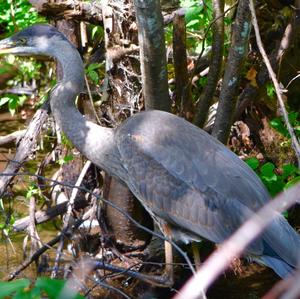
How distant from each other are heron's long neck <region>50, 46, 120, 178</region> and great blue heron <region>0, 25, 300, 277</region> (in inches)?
2.0

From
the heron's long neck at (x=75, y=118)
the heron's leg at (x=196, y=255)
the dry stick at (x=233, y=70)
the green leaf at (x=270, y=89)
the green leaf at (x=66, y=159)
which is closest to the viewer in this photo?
the dry stick at (x=233, y=70)

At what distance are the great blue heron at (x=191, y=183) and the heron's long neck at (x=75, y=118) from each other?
0.16 feet

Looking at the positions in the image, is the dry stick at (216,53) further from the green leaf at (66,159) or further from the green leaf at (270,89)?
the green leaf at (66,159)

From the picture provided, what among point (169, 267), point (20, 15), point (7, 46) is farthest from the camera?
point (20, 15)

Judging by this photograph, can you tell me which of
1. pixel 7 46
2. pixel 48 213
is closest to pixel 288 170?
pixel 48 213

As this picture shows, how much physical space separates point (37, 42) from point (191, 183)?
1296mm

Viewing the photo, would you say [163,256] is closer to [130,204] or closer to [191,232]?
[130,204]

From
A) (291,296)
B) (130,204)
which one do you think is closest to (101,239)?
(130,204)

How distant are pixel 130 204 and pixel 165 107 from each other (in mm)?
789

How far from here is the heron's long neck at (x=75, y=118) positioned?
3477mm

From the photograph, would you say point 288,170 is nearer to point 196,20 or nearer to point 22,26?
point 196,20

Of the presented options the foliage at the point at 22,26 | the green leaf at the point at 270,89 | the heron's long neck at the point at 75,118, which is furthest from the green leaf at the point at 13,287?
the foliage at the point at 22,26

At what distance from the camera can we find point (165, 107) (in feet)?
11.6

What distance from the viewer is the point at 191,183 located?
10.5 ft
